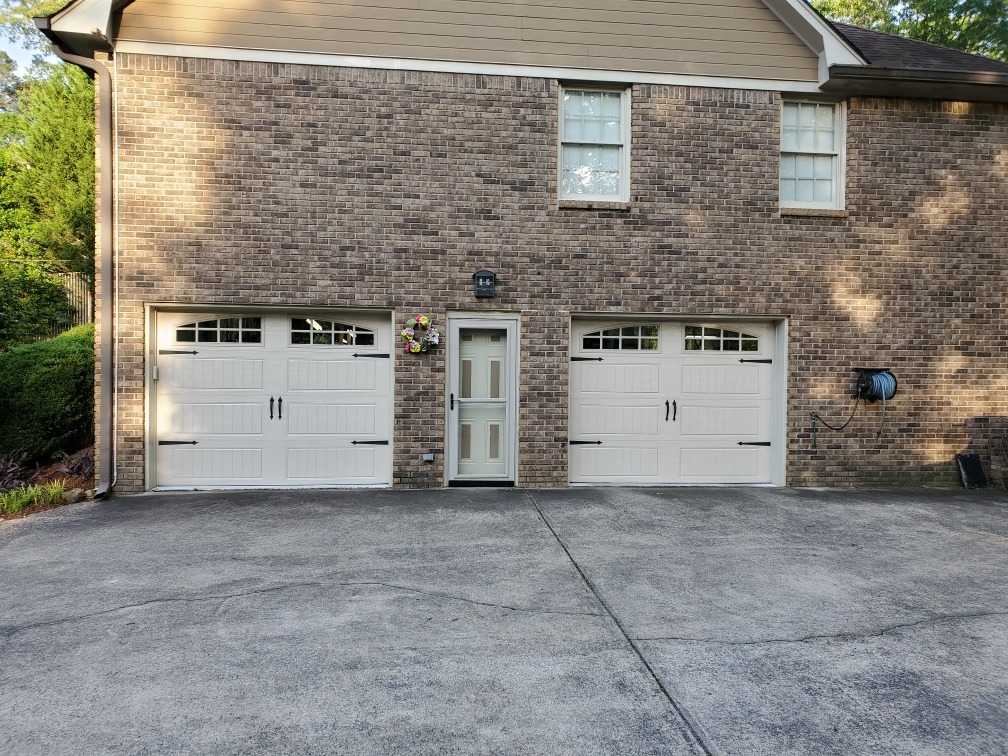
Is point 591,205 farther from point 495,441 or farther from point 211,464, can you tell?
point 211,464

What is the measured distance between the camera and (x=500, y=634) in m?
3.55

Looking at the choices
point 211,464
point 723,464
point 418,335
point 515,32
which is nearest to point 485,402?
point 418,335

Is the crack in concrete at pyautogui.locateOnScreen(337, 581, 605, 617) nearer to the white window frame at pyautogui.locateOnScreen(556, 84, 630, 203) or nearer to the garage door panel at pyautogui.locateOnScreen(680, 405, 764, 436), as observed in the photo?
the garage door panel at pyautogui.locateOnScreen(680, 405, 764, 436)

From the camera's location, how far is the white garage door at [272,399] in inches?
289

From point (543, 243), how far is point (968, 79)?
18.8 ft

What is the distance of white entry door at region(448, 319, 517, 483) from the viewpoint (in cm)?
755

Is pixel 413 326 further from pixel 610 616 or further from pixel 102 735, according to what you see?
pixel 102 735

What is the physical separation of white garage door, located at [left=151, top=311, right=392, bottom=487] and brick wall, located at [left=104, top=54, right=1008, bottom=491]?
328 millimetres

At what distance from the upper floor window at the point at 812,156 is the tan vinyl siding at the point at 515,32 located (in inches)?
20.0

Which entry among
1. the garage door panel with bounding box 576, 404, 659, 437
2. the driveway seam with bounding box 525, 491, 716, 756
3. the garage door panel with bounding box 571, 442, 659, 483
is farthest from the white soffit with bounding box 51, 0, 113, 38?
the driveway seam with bounding box 525, 491, 716, 756

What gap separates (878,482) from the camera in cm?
790

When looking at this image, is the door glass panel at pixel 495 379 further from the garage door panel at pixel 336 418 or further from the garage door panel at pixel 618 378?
the garage door panel at pixel 336 418

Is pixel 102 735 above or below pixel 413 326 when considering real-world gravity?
below

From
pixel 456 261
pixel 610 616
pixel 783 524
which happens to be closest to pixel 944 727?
pixel 610 616
